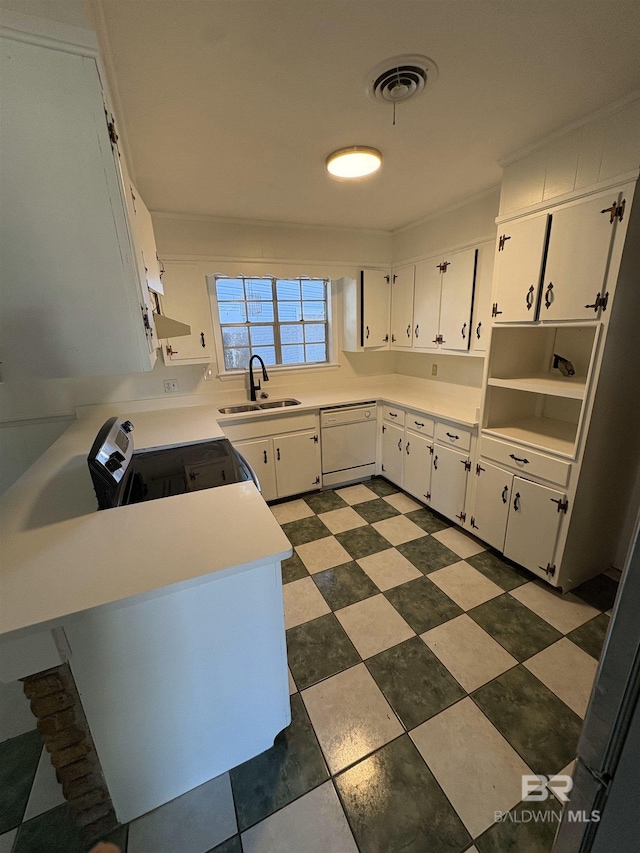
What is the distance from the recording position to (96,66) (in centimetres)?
103

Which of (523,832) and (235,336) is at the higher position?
(235,336)

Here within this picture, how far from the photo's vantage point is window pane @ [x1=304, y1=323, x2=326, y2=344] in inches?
141

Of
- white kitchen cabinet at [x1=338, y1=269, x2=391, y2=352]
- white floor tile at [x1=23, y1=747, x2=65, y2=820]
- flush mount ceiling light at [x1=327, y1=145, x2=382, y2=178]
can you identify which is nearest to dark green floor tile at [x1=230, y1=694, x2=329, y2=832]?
white floor tile at [x1=23, y1=747, x2=65, y2=820]

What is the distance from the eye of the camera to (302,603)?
2020 mm

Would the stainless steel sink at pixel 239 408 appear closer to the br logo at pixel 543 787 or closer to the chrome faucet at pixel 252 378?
the chrome faucet at pixel 252 378

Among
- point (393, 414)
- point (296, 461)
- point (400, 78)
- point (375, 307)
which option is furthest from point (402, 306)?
point (400, 78)

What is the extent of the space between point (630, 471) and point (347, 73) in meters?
2.54

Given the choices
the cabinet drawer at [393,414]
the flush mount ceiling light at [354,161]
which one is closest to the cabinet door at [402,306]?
the cabinet drawer at [393,414]

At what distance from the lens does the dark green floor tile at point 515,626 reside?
5.62 feet

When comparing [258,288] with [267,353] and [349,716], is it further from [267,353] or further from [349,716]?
[349,716]

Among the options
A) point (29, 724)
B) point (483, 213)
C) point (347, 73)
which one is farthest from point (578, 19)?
point (29, 724)

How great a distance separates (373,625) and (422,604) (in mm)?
336

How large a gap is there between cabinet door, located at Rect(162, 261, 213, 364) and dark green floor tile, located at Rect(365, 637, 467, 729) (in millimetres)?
2536

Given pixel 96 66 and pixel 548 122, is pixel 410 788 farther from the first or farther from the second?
pixel 548 122
